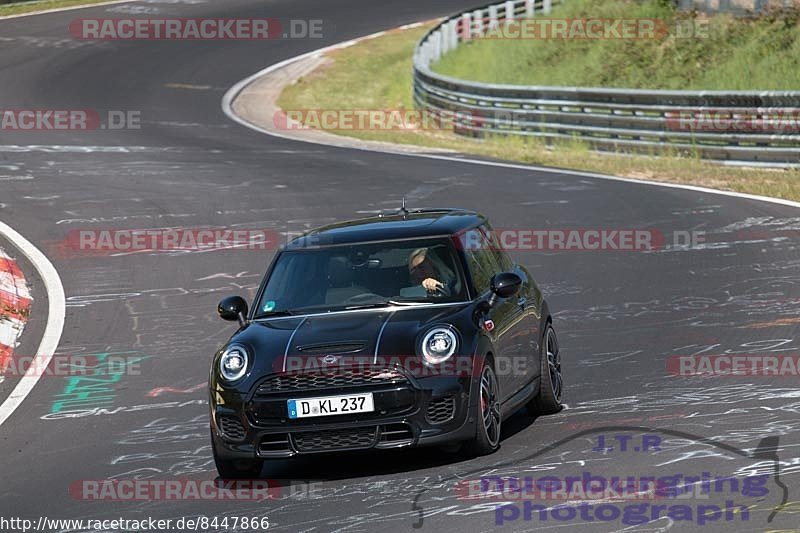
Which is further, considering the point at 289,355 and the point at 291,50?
the point at 291,50

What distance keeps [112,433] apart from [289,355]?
2.30 metres

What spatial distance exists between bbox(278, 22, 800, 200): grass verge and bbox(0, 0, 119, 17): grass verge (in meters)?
11.3

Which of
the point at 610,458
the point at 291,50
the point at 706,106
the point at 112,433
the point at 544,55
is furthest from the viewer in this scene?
the point at 291,50

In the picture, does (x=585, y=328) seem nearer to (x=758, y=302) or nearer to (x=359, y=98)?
(x=758, y=302)

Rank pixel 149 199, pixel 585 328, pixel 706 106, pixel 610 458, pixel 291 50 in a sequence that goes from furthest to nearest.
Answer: pixel 291 50
pixel 706 106
pixel 149 199
pixel 585 328
pixel 610 458

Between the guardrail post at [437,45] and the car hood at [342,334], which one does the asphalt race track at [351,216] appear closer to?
the car hood at [342,334]

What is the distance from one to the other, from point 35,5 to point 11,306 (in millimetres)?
35650

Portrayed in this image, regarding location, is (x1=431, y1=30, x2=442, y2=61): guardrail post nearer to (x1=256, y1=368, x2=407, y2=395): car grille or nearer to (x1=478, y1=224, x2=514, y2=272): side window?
(x1=478, y1=224, x2=514, y2=272): side window

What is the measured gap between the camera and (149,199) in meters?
21.3

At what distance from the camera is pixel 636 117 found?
24.5 metres

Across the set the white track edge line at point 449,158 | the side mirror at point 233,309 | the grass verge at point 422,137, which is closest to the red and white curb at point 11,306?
the side mirror at point 233,309

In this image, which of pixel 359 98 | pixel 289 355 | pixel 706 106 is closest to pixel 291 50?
pixel 359 98

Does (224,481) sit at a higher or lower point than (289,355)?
lower

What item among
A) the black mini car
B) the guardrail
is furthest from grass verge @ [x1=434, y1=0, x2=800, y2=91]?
the black mini car
